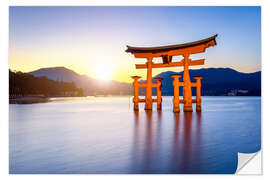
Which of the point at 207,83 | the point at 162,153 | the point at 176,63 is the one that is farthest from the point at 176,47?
the point at 207,83

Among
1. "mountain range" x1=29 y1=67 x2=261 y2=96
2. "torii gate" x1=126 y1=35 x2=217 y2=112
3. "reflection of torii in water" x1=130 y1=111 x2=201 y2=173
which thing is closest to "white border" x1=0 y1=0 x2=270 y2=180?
"reflection of torii in water" x1=130 y1=111 x2=201 y2=173

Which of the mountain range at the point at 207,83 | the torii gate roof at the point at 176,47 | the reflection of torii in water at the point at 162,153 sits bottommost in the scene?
the reflection of torii in water at the point at 162,153

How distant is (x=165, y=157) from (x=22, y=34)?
4.98 meters

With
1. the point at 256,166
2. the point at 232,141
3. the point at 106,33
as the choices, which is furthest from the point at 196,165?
the point at 106,33

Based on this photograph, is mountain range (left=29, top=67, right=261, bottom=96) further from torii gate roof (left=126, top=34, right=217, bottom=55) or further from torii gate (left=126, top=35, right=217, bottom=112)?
torii gate roof (left=126, top=34, right=217, bottom=55)

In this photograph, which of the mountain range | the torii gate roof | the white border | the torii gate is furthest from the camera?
the mountain range

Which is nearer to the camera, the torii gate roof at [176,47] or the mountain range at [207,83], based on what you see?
the torii gate roof at [176,47]
